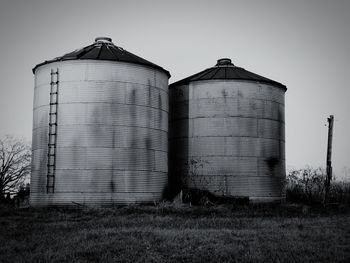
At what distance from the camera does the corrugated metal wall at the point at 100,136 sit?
22.7 metres

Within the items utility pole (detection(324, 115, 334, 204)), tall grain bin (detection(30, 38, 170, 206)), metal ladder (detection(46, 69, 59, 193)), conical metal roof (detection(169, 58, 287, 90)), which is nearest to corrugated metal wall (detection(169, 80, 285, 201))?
conical metal roof (detection(169, 58, 287, 90))

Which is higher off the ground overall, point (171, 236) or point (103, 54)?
point (103, 54)

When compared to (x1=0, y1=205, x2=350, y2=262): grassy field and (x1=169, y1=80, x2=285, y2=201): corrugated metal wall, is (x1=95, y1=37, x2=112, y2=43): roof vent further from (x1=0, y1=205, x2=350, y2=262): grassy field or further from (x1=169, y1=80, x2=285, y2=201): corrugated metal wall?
(x1=0, y1=205, x2=350, y2=262): grassy field

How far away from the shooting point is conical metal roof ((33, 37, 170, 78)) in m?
24.1

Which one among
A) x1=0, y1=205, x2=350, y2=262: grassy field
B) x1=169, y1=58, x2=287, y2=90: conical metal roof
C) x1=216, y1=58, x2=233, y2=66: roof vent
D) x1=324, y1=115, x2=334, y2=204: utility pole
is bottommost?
x1=0, y1=205, x2=350, y2=262: grassy field

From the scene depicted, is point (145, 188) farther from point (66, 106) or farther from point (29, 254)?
point (29, 254)

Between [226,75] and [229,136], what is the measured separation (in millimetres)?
3802

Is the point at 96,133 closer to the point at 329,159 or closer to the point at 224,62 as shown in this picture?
the point at 224,62

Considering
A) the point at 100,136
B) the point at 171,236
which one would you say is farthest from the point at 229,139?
the point at 171,236

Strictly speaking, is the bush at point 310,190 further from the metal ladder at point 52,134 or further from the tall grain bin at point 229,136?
the metal ladder at point 52,134

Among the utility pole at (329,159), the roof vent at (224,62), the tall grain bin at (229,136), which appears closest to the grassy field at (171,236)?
the utility pole at (329,159)

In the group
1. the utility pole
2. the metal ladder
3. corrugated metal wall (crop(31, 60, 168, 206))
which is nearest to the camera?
corrugated metal wall (crop(31, 60, 168, 206))

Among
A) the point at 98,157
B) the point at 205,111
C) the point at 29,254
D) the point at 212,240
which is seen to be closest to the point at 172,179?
the point at 205,111

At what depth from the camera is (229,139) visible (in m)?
27.2
